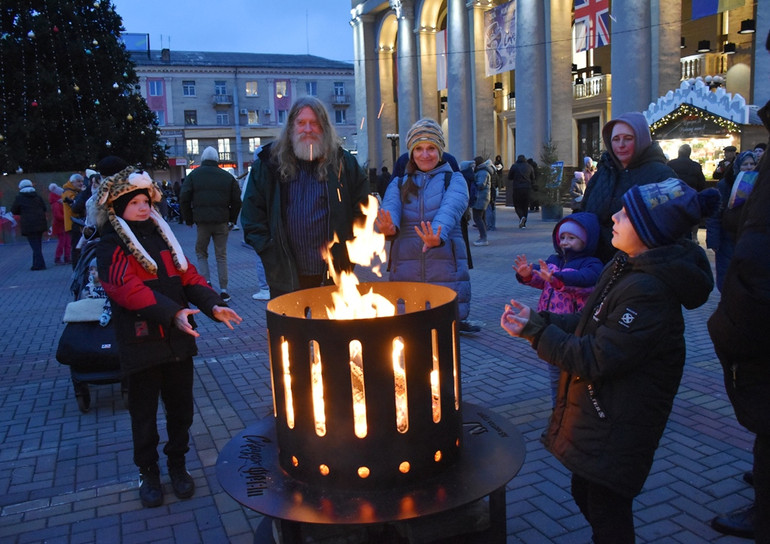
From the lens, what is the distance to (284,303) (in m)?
2.57

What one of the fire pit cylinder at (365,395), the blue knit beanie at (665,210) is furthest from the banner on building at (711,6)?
the fire pit cylinder at (365,395)

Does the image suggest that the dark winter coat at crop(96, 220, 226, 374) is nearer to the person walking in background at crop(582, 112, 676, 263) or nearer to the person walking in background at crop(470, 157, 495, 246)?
the person walking in background at crop(582, 112, 676, 263)

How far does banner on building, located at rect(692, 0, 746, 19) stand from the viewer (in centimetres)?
1633

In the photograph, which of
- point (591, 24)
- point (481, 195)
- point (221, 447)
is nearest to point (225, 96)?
point (591, 24)

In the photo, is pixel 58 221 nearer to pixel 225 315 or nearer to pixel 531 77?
pixel 225 315

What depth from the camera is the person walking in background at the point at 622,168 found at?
361 centimetres

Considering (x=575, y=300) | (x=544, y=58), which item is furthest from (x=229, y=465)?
(x=544, y=58)

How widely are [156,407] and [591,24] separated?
20285 millimetres

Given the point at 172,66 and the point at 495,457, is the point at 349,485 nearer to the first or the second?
the point at 495,457

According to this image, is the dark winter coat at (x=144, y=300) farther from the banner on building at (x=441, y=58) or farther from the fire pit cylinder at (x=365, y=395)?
the banner on building at (x=441, y=58)

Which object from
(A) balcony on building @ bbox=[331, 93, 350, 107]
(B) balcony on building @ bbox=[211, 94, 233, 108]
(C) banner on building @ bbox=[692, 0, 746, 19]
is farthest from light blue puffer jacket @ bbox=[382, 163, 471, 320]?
(A) balcony on building @ bbox=[331, 93, 350, 107]

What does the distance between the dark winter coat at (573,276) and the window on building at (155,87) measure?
59104mm

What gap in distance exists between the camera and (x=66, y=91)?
17875 millimetres

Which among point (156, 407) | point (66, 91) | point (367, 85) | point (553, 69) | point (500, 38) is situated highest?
point (367, 85)
